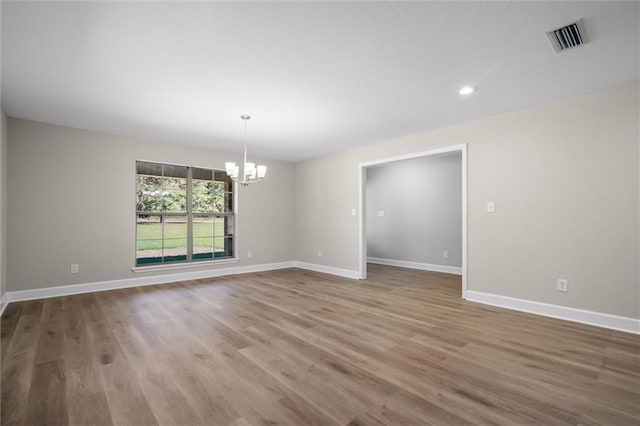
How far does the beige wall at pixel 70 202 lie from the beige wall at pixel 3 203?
0.10 metres

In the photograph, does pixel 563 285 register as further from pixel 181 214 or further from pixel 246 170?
pixel 181 214

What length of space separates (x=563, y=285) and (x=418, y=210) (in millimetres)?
3525

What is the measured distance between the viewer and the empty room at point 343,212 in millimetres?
1863

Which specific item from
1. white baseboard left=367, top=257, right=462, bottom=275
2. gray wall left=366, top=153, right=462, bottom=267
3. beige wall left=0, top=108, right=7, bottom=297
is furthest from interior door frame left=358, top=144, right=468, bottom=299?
beige wall left=0, top=108, right=7, bottom=297

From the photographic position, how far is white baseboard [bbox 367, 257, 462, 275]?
19.8ft

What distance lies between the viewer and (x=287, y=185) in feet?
22.7

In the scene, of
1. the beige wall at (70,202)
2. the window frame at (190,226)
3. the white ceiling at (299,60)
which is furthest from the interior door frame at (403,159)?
the beige wall at (70,202)

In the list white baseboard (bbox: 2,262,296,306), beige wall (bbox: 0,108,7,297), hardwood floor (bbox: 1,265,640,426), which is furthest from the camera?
white baseboard (bbox: 2,262,296,306)

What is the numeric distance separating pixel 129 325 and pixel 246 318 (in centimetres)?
119

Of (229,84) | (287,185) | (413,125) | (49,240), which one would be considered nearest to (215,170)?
(287,185)

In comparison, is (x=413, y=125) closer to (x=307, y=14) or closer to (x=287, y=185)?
(x=307, y=14)

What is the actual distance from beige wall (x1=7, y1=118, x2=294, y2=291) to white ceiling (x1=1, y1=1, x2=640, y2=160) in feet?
1.56

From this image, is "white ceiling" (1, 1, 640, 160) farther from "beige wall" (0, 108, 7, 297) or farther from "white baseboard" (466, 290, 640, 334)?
"white baseboard" (466, 290, 640, 334)

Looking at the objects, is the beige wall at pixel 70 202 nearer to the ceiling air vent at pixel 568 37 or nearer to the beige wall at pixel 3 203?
the beige wall at pixel 3 203
